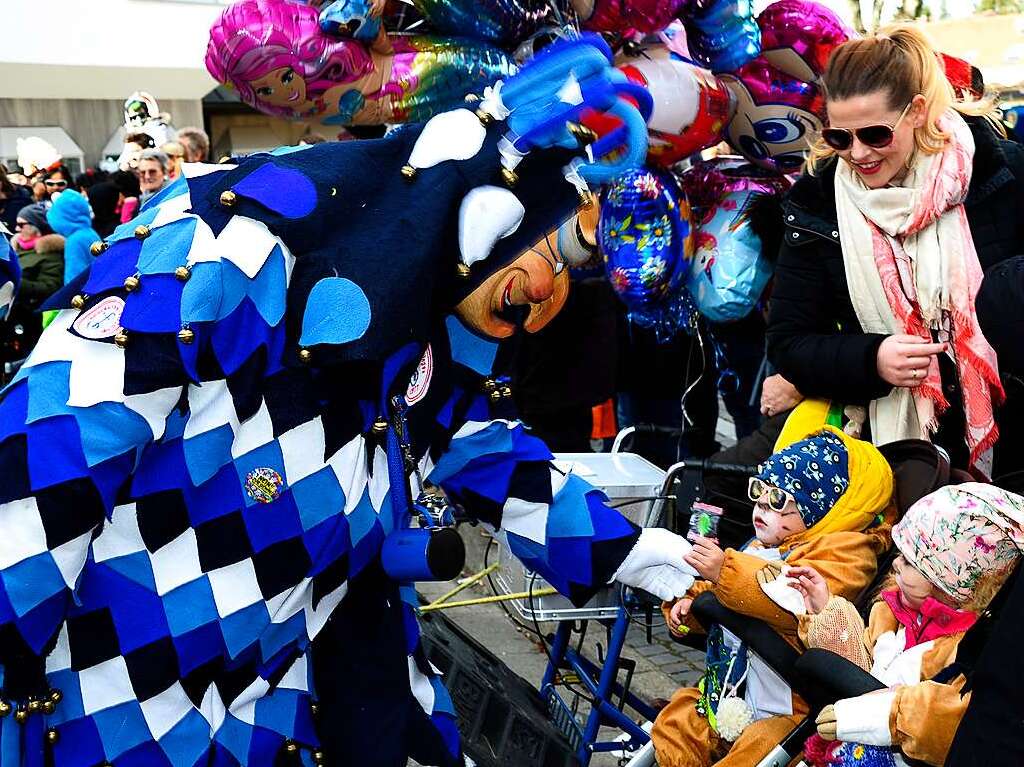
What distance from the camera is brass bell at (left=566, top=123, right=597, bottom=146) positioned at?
5.98 feet

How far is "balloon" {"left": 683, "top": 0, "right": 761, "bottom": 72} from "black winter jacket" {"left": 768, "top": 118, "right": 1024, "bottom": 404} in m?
1.20

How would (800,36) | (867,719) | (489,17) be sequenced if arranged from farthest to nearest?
(800,36)
(489,17)
(867,719)

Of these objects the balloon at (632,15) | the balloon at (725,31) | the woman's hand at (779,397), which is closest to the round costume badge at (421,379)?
the woman's hand at (779,397)

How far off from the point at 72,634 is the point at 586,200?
1.04 meters

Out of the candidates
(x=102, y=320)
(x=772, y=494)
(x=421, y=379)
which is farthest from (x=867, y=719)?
(x=102, y=320)

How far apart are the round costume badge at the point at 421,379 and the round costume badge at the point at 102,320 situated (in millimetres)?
508

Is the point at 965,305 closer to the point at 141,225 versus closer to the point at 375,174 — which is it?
the point at 375,174

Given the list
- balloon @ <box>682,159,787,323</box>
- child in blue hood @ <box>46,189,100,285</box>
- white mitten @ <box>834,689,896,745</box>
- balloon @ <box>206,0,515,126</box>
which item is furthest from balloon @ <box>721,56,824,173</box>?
child in blue hood @ <box>46,189,100,285</box>

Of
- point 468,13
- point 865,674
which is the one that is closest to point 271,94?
point 468,13

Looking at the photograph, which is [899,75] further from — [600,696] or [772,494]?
[600,696]

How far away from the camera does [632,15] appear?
3.77 metres

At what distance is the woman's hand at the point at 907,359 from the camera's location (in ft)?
8.60

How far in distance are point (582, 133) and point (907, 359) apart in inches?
45.5

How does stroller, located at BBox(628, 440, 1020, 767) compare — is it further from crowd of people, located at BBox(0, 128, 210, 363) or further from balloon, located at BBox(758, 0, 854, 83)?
crowd of people, located at BBox(0, 128, 210, 363)
